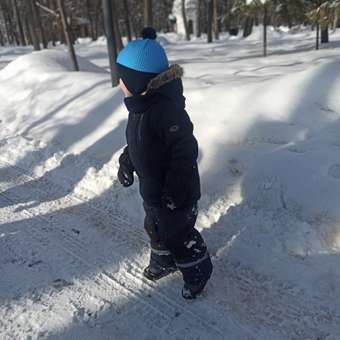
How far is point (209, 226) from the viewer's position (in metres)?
4.23

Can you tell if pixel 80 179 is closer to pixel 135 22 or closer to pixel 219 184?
pixel 219 184

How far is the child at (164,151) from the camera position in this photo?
9.71ft

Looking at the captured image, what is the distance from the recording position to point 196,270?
3.27 m

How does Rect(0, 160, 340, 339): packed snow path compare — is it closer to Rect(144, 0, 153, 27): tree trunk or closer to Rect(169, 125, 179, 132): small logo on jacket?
Rect(169, 125, 179, 132): small logo on jacket

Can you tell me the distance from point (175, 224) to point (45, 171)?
3062 millimetres

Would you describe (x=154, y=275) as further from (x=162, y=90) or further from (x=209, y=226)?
(x=162, y=90)

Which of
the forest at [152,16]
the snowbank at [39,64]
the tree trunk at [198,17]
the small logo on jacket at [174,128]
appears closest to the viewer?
the small logo on jacket at [174,128]

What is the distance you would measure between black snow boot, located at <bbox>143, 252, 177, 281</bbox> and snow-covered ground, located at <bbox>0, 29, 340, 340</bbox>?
7cm

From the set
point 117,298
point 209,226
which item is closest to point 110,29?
point 209,226

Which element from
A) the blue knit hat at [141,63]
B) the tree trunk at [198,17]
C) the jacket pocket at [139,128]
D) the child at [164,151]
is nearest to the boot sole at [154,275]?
the child at [164,151]

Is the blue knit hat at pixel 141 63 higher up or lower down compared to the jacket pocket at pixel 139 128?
higher up

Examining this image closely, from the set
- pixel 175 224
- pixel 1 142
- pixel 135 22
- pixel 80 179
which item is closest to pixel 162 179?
pixel 175 224

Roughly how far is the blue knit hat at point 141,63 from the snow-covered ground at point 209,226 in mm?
1547

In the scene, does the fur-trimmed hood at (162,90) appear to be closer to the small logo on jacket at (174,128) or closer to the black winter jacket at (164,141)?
the black winter jacket at (164,141)
